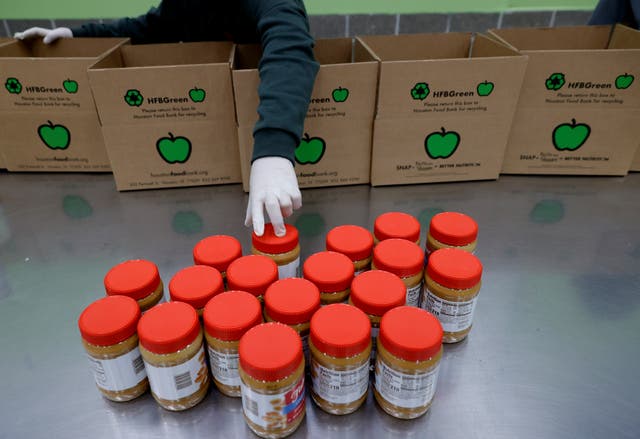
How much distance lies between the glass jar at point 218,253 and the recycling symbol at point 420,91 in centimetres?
54

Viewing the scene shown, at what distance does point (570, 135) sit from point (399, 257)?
2.35ft

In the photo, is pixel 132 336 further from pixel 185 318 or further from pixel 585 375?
pixel 585 375

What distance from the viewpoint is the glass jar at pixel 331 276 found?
598mm

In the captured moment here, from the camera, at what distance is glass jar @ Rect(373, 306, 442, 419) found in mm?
497

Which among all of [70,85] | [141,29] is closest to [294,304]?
[70,85]

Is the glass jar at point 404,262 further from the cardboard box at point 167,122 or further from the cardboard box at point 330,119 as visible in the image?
the cardboard box at point 167,122

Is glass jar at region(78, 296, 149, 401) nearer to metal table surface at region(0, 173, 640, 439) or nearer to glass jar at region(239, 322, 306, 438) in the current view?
metal table surface at region(0, 173, 640, 439)

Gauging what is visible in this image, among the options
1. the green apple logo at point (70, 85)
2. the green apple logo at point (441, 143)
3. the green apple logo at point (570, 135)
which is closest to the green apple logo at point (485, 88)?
the green apple logo at point (441, 143)

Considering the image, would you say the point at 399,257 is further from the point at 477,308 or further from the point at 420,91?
the point at 420,91

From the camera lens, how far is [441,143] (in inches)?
40.7

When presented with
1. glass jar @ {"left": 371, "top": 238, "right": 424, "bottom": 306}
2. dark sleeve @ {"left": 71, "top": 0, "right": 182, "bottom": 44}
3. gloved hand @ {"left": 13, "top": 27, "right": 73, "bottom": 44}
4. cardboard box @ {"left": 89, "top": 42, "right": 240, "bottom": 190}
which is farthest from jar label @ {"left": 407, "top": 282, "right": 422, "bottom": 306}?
gloved hand @ {"left": 13, "top": 27, "right": 73, "bottom": 44}

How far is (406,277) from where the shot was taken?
623 millimetres

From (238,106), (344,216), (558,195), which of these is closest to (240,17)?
(238,106)

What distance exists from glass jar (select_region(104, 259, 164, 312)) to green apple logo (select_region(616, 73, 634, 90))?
1.06m
